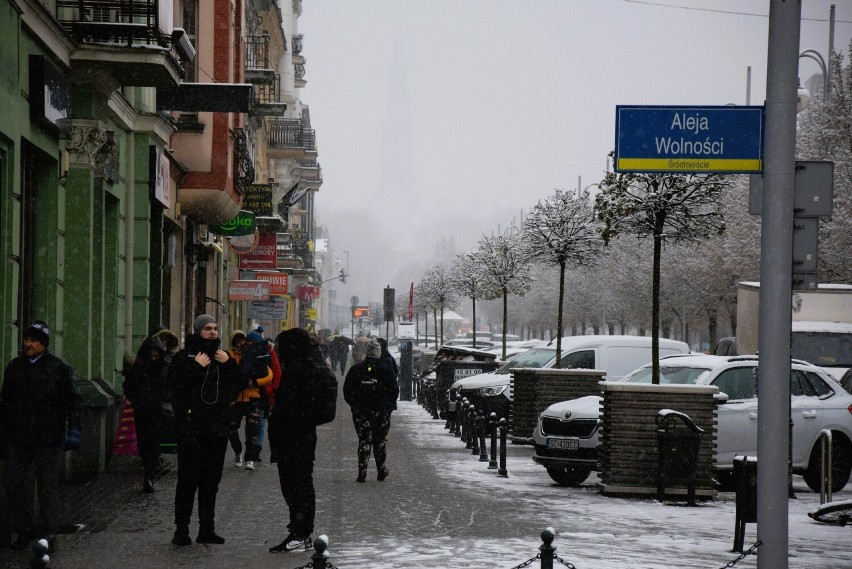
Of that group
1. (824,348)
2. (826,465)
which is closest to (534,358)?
(824,348)

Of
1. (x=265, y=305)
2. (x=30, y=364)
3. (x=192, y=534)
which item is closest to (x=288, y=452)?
(x=192, y=534)

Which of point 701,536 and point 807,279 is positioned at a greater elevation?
point 807,279

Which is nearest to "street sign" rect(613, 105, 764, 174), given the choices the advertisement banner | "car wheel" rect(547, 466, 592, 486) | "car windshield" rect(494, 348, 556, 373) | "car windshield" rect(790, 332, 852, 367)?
"car wheel" rect(547, 466, 592, 486)

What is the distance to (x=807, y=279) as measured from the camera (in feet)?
29.8

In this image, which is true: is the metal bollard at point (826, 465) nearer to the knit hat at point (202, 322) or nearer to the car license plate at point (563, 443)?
the car license plate at point (563, 443)

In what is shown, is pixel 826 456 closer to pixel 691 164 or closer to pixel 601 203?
pixel 601 203

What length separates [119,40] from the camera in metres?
17.0

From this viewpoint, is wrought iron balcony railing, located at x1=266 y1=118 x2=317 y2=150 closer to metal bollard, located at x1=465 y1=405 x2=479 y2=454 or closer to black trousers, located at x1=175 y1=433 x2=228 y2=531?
metal bollard, located at x1=465 y1=405 x2=479 y2=454

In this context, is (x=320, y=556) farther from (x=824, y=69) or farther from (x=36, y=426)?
(x=824, y=69)

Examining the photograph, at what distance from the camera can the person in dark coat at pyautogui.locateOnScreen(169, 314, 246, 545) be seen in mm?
11789

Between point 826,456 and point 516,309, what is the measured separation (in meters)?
87.4

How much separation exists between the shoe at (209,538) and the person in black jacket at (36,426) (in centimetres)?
118

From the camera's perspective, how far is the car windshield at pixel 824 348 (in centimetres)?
3058

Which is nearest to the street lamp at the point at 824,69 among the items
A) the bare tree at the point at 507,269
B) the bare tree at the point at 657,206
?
the bare tree at the point at 507,269
